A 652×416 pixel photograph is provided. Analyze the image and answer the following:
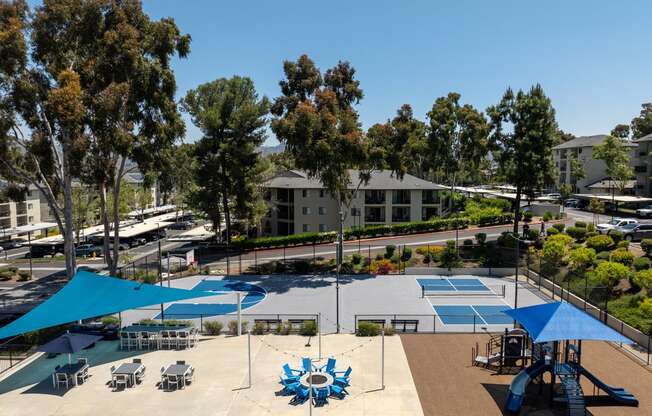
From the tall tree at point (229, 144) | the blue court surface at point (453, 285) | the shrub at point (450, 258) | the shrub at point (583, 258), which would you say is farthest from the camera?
the tall tree at point (229, 144)

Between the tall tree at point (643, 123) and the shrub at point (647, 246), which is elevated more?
the tall tree at point (643, 123)

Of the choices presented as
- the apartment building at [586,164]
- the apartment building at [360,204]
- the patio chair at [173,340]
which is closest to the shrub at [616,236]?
the apartment building at [360,204]

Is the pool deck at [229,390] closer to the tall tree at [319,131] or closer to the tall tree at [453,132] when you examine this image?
the tall tree at [319,131]

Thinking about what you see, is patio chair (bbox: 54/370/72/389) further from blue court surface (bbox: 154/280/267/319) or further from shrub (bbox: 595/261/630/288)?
shrub (bbox: 595/261/630/288)

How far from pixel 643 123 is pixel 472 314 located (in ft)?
382

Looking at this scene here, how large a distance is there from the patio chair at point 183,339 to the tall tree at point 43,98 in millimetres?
14069

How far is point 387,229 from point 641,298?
30603mm

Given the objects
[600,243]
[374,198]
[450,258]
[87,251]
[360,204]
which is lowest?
[87,251]

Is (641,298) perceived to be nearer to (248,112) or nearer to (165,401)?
(165,401)

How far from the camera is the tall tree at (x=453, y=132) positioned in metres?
66.1

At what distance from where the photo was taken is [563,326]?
17078mm

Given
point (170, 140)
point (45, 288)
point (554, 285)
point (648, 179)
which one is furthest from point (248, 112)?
point (648, 179)

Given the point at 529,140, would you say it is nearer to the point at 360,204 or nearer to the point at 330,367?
the point at 360,204

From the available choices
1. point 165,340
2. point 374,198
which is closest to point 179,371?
point 165,340
